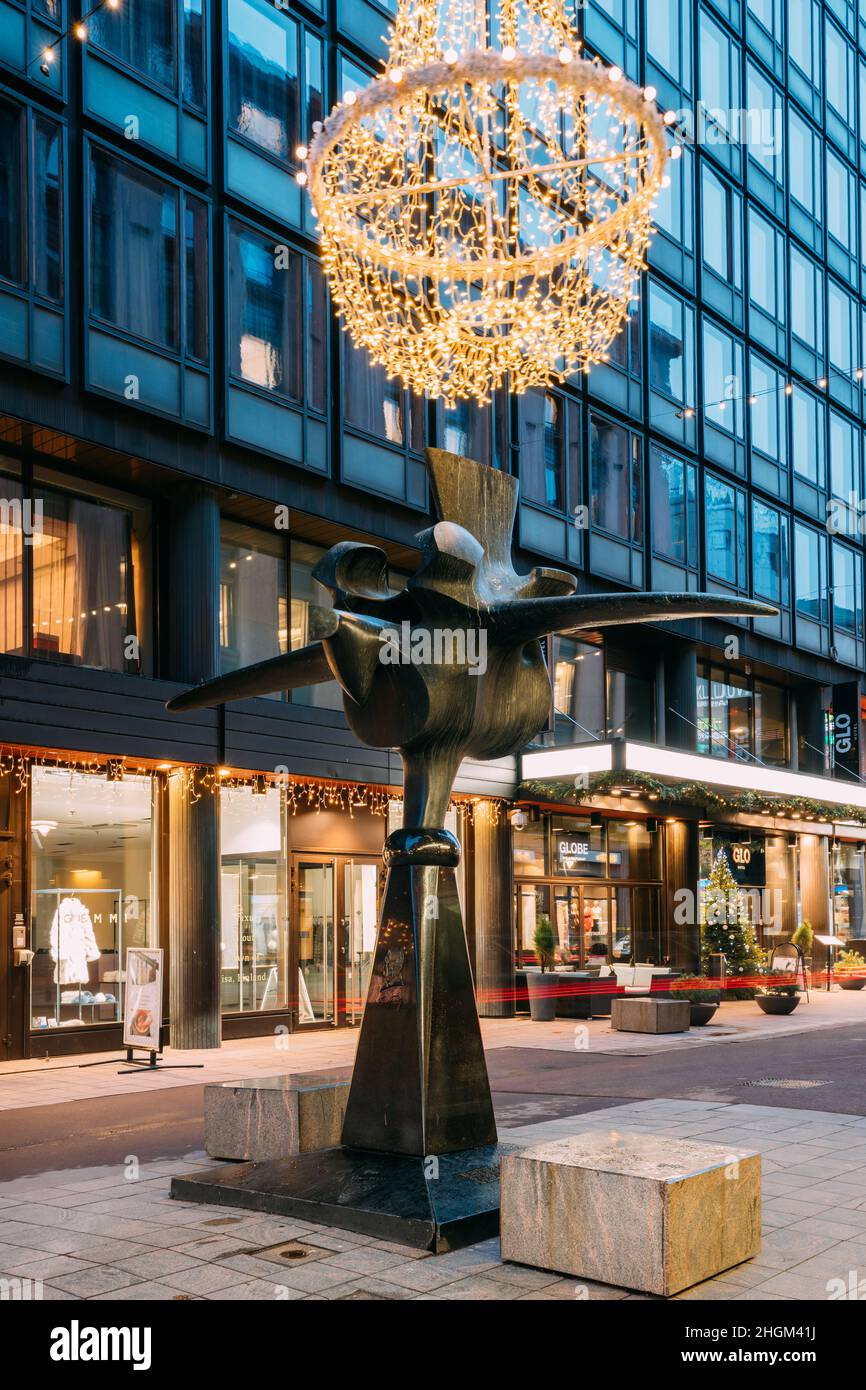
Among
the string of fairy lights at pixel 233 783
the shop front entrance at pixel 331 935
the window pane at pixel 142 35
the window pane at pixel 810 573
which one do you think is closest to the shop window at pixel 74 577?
the string of fairy lights at pixel 233 783

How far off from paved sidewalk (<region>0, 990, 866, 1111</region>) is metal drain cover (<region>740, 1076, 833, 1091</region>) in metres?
3.26

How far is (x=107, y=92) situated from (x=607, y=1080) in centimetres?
1443

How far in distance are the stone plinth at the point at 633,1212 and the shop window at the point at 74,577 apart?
41.7 ft

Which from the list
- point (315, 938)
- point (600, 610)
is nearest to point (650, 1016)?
point (315, 938)

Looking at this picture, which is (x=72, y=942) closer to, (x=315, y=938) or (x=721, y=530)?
(x=315, y=938)

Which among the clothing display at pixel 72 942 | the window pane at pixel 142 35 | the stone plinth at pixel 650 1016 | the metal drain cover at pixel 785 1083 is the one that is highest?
the window pane at pixel 142 35

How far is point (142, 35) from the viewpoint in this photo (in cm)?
1889

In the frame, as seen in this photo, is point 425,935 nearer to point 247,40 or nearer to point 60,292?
point 60,292

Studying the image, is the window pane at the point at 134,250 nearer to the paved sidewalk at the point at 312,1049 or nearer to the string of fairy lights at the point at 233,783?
the string of fairy lights at the point at 233,783

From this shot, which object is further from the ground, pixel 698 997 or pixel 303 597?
pixel 303 597

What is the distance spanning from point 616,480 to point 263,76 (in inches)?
466

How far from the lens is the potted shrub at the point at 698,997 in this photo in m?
22.4

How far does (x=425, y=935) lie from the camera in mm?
8344

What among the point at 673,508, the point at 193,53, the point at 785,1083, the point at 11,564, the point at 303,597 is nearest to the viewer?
the point at 785,1083
